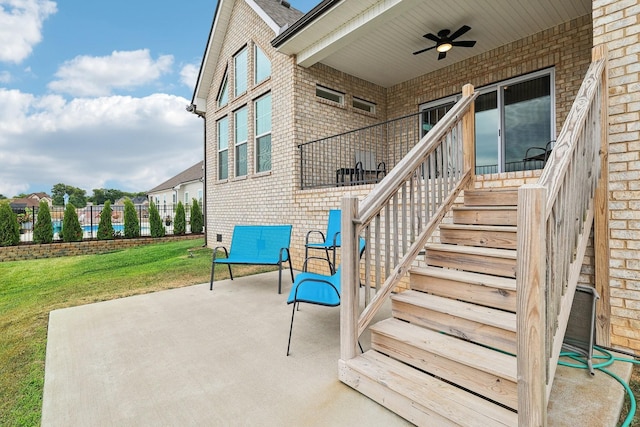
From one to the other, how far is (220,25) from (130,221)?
23.7ft

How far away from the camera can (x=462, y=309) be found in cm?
217

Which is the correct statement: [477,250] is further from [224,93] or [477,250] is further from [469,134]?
[224,93]

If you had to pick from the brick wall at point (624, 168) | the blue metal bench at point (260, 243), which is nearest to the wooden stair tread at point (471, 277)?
the brick wall at point (624, 168)

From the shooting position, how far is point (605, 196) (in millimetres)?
2412

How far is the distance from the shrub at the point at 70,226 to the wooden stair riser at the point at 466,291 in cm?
1117

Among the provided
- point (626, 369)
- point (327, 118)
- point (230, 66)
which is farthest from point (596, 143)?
point (230, 66)

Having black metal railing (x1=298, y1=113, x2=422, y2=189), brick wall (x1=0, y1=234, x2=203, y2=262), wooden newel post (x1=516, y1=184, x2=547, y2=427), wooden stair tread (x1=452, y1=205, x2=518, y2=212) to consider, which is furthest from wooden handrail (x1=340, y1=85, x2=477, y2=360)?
brick wall (x1=0, y1=234, x2=203, y2=262)

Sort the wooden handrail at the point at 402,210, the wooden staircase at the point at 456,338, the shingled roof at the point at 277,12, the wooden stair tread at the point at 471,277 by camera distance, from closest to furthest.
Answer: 1. the wooden staircase at the point at 456,338
2. the wooden handrail at the point at 402,210
3. the wooden stair tread at the point at 471,277
4. the shingled roof at the point at 277,12

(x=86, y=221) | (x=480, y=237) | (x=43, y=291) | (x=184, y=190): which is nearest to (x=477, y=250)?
(x=480, y=237)

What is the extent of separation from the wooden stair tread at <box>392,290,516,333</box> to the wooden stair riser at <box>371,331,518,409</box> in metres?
0.36

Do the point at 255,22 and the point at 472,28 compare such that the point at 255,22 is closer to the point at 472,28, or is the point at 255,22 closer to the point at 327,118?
the point at 327,118

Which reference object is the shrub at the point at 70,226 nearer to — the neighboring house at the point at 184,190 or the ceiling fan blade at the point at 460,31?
the neighboring house at the point at 184,190

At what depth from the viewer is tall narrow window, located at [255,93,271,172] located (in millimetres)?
7012

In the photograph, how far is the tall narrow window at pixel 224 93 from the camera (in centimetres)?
886
